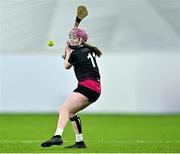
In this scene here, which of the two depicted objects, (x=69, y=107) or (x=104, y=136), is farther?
(x=104, y=136)

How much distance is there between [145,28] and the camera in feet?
99.1

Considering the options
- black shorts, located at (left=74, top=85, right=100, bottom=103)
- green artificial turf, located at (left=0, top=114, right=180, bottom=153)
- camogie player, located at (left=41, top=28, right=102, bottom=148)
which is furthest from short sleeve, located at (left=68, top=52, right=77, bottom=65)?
green artificial turf, located at (left=0, top=114, right=180, bottom=153)

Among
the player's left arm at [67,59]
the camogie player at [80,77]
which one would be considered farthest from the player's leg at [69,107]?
the player's left arm at [67,59]

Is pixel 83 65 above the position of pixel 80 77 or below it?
above

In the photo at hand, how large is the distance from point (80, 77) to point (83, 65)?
0.64 ft

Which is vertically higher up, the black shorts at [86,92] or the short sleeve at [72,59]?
the short sleeve at [72,59]

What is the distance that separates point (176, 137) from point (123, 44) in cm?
1341

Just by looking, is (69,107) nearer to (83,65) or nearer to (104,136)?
(83,65)

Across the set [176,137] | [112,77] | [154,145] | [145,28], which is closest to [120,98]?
[112,77]

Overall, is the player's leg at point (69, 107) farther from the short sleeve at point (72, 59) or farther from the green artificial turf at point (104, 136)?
the short sleeve at point (72, 59)

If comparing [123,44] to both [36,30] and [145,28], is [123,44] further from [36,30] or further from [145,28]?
[36,30]

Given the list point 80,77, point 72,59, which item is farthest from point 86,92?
point 72,59

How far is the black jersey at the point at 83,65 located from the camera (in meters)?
13.2

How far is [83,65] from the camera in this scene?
520 inches
